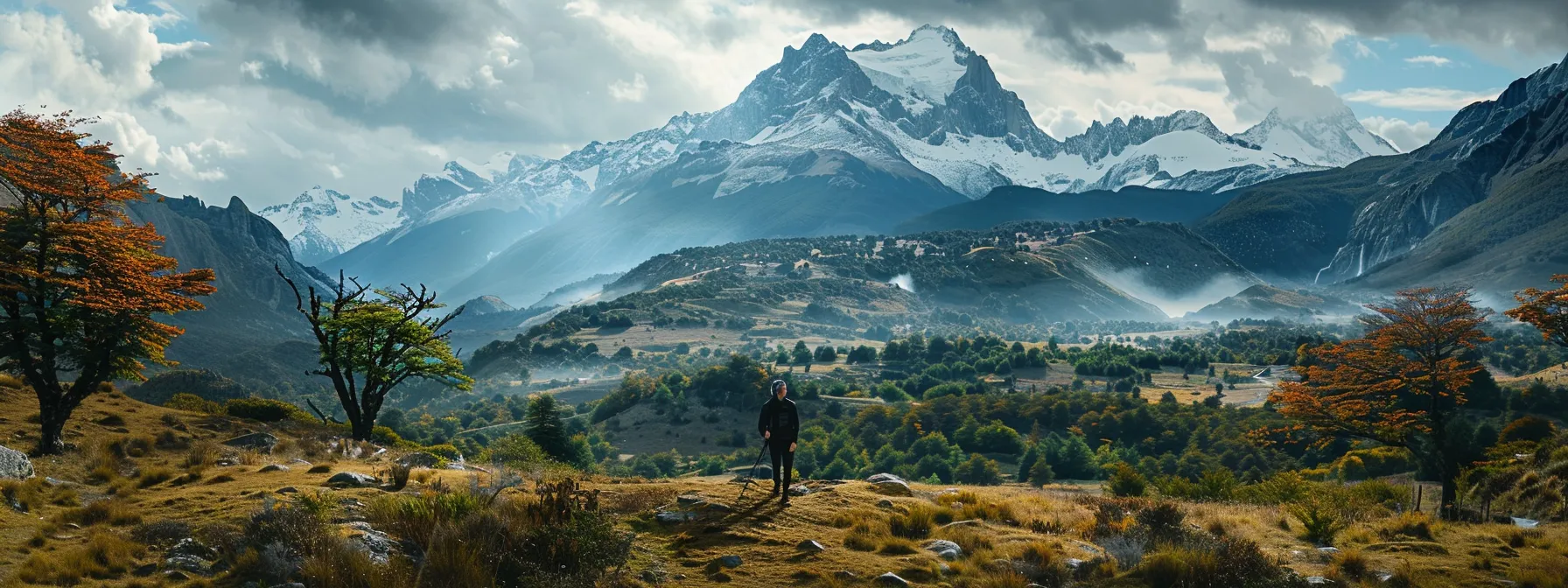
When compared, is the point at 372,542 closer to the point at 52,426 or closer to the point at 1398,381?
the point at 52,426

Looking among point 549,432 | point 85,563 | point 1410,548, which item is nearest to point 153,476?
point 85,563

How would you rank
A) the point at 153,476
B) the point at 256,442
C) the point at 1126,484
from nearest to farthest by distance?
the point at 153,476 → the point at 256,442 → the point at 1126,484

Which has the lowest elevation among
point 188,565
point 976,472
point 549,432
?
point 976,472

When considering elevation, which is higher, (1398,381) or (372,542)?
(1398,381)

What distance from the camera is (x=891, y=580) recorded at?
15633 millimetres

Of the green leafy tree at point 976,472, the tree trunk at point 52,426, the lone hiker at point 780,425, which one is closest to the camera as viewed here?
the lone hiker at point 780,425

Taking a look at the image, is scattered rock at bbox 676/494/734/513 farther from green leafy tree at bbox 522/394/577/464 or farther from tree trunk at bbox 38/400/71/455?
green leafy tree at bbox 522/394/577/464

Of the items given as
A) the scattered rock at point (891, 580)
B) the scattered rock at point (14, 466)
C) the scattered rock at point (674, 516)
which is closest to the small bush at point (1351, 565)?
the scattered rock at point (891, 580)

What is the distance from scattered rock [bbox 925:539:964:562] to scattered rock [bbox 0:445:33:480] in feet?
57.3

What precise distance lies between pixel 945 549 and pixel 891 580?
233cm

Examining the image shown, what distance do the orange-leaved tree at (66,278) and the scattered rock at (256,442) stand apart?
11.7 ft

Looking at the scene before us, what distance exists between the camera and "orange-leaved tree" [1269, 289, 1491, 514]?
3531 centimetres

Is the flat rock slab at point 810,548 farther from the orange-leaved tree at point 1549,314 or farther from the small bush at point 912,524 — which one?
the orange-leaved tree at point 1549,314

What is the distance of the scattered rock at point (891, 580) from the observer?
15.6 m
